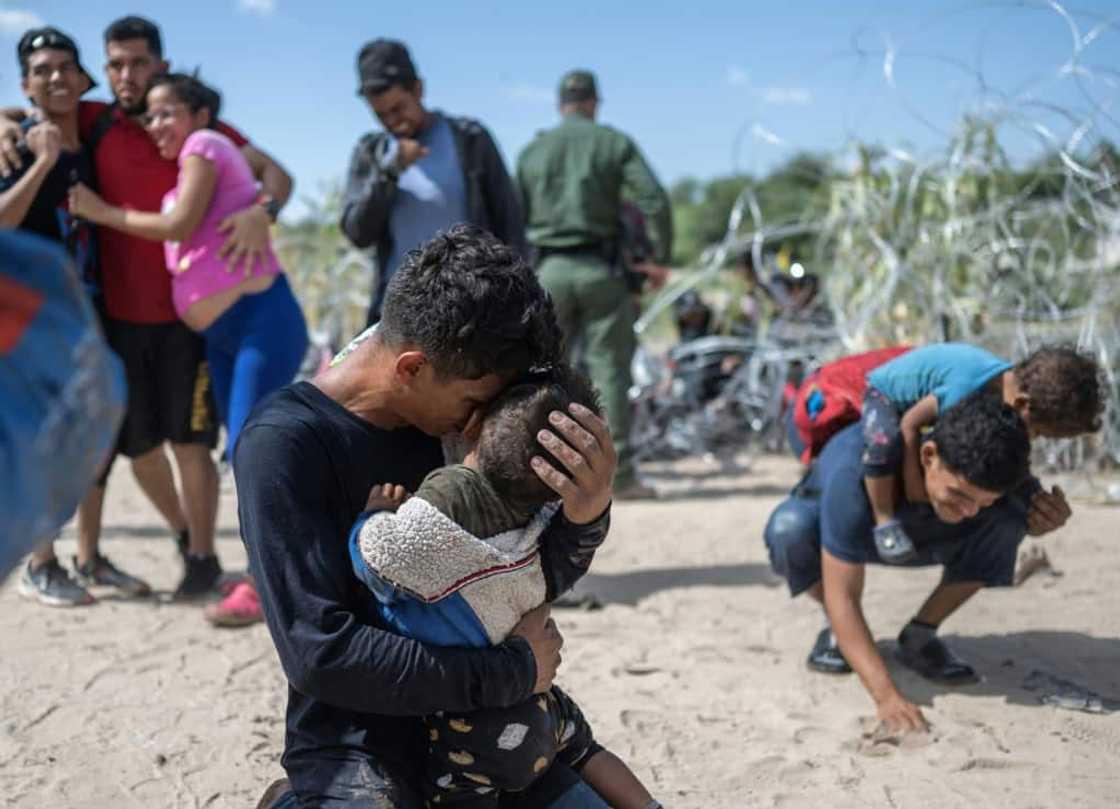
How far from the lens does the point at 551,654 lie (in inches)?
80.5

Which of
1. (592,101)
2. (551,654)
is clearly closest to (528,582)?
(551,654)

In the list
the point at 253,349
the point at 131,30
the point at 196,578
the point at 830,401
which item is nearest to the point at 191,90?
the point at 131,30

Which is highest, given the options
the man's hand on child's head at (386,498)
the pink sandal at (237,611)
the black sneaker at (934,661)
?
the man's hand on child's head at (386,498)

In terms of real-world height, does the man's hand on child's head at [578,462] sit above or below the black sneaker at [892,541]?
above

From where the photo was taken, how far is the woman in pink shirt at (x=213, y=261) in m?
4.01

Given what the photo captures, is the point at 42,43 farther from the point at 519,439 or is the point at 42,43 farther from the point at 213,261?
the point at 519,439

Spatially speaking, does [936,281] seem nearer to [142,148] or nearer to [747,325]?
[747,325]

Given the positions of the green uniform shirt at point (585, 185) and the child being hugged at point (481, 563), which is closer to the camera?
the child being hugged at point (481, 563)

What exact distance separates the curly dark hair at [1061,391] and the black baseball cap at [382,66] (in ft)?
7.88

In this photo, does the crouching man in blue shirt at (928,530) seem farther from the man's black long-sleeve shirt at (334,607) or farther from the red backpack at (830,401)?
the man's black long-sleeve shirt at (334,607)

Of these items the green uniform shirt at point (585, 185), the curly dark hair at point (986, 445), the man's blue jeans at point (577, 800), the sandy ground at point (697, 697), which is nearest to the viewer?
the man's blue jeans at point (577, 800)

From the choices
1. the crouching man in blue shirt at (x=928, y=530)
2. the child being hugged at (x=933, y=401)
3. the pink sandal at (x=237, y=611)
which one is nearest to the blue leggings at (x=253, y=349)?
the pink sandal at (x=237, y=611)

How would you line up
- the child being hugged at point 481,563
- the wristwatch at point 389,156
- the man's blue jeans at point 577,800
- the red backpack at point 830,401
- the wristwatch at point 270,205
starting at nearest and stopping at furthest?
the child being hugged at point 481,563
the man's blue jeans at point 577,800
the red backpack at point 830,401
the wristwatch at point 270,205
the wristwatch at point 389,156

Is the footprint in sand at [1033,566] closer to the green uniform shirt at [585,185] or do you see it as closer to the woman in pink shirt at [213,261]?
the green uniform shirt at [585,185]
